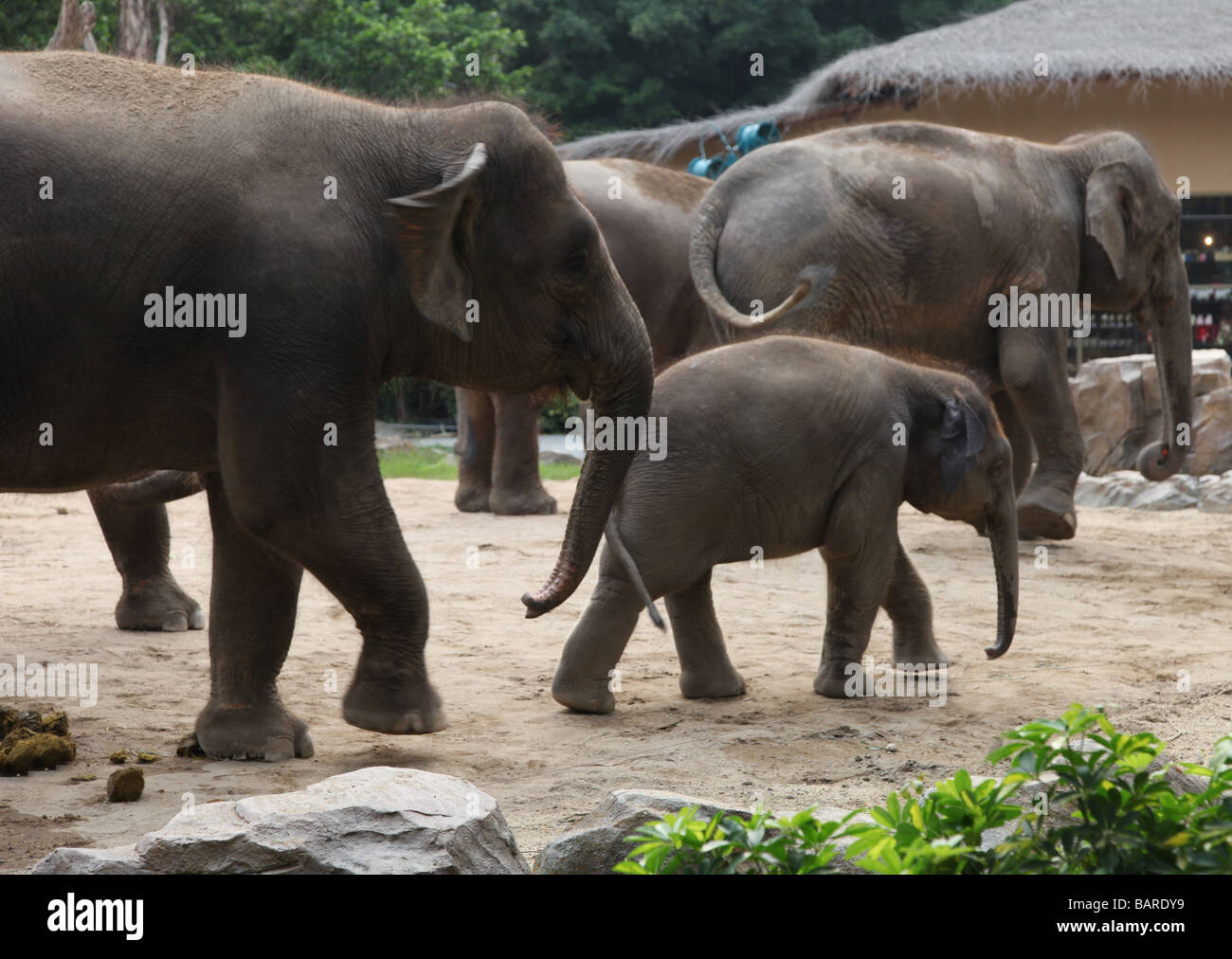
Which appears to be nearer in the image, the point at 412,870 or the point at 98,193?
the point at 412,870

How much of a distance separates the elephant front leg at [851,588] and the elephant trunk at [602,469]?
1.01 metres

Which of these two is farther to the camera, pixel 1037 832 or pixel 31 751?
pixel 31 751

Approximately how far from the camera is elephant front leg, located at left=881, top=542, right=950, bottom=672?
19.3ft

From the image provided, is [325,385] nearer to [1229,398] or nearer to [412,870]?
[412,870]

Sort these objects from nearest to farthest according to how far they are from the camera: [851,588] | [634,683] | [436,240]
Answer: [436,240], [851,588], [634,683]

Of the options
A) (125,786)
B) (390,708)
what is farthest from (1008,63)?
(125,786)

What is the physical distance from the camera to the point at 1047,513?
895 centimetres

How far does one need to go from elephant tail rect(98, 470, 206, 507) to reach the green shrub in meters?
3.91

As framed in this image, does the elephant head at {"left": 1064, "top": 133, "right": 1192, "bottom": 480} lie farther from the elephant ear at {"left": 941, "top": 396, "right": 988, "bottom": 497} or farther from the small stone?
the small stone

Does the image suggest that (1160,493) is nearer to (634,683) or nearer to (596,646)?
(634,683)

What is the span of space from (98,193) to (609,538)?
1.92 metres

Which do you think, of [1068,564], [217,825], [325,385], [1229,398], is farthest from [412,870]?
[1229,398]

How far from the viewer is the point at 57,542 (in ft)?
30.8

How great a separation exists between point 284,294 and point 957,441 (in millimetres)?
2495
